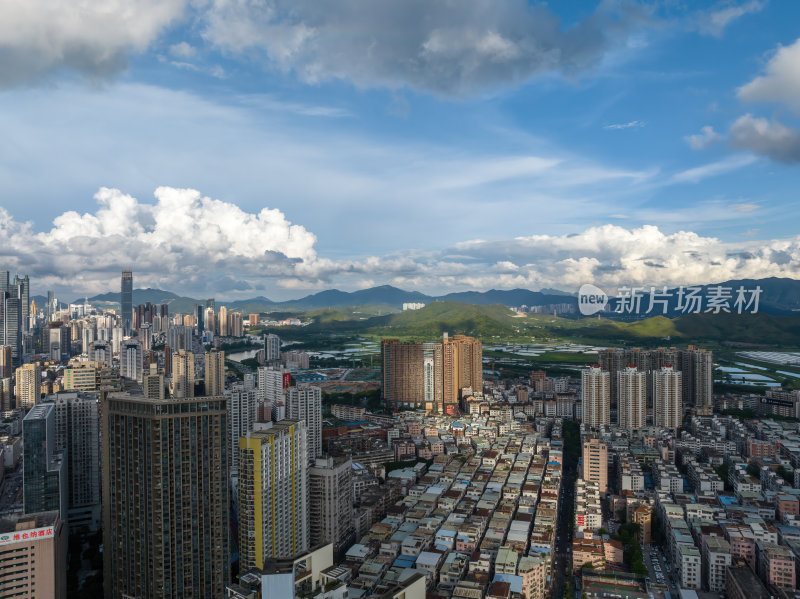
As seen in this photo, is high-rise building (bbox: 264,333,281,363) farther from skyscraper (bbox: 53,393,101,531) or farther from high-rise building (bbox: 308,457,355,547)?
high-rise building (bbox: 308,457,355,547)

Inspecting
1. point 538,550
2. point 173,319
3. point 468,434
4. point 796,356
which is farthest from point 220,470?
point 173,319

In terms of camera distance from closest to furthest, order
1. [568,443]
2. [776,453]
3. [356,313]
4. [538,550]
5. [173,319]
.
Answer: [538,550]
[776,453]
[568,443]
[173,319]
[356,313]

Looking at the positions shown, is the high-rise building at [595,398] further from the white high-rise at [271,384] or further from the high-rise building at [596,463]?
the white high-rise at [271,384]

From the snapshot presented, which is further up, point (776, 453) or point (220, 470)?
point (220, 470)

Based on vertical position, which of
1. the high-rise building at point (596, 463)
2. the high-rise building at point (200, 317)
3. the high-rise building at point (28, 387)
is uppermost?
the high-rise building at point (200, 317)

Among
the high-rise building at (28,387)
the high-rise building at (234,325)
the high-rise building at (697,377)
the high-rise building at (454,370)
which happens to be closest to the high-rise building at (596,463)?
the high-rise building at (454,370)

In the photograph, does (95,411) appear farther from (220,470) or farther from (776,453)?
(776,453)
